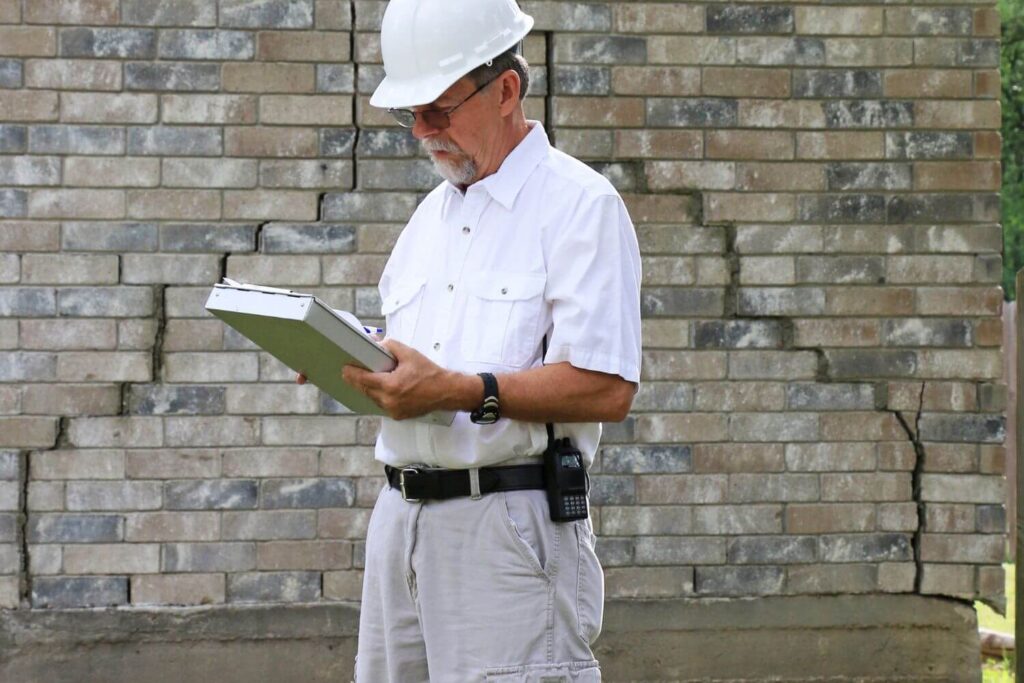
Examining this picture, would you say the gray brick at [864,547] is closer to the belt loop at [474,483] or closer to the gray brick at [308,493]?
the gray brick at [308,493]

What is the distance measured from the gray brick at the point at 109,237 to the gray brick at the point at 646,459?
5.67 ft

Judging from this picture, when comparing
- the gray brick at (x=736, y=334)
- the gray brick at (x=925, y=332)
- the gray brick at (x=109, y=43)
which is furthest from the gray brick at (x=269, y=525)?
the gray brick at (x=925, y=332)

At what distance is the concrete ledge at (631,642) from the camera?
15.1 feet

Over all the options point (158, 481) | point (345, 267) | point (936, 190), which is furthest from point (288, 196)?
point (936, 190)

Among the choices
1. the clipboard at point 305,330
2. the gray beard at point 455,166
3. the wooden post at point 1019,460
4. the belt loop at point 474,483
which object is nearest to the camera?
the clipboard at point 305,330

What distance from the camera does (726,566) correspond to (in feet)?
15.6

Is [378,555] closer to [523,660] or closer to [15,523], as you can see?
[523,660]

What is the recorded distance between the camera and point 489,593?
8.39ft

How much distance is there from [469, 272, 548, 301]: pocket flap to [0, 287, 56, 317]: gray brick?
2462 millimetres

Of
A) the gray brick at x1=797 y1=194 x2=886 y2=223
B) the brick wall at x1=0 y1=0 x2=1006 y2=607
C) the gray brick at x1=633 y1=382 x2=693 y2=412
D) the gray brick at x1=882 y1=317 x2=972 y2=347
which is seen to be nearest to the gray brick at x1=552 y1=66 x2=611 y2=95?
the brick wall at x1=0 y1=0 x2=1006 y2=607

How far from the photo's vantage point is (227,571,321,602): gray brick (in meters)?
4.64

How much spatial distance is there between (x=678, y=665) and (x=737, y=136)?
1.87 m

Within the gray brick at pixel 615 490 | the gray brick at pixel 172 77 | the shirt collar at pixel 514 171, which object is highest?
the gray brick at pixel 172 77

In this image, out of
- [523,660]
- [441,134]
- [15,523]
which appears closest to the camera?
[523,660]
